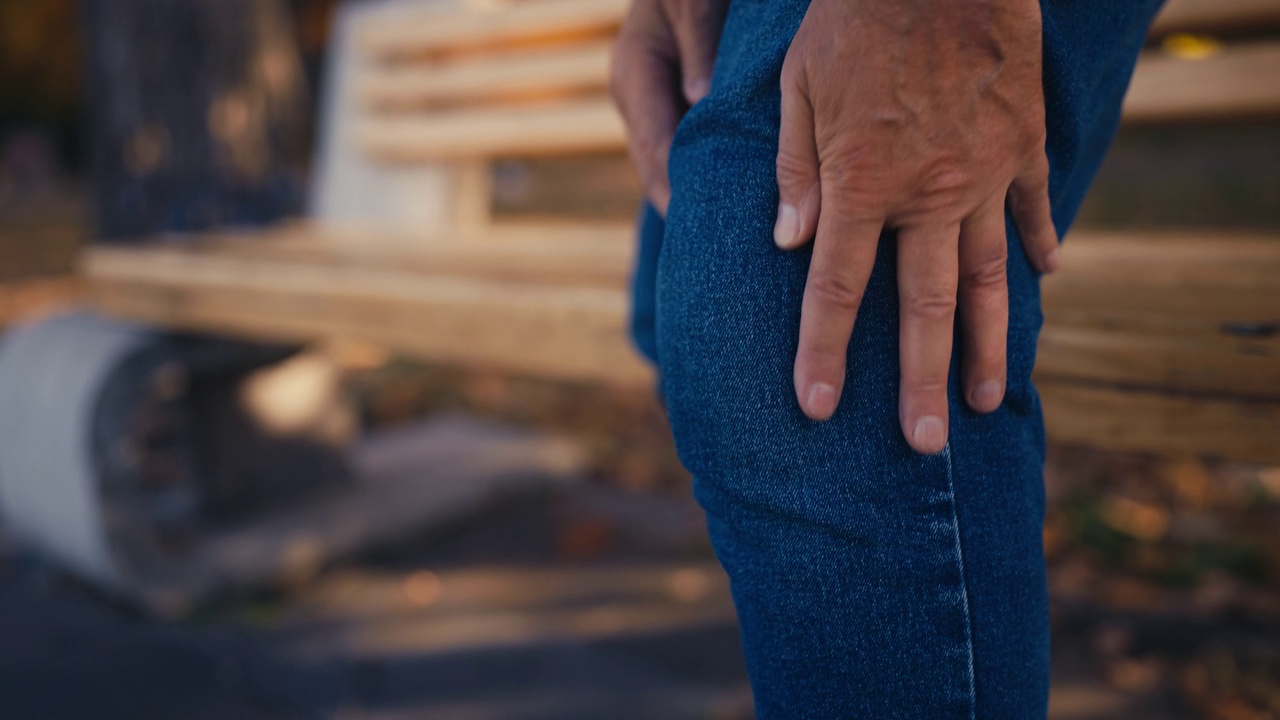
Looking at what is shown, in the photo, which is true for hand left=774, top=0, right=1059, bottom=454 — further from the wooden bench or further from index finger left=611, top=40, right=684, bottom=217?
the wooden bench

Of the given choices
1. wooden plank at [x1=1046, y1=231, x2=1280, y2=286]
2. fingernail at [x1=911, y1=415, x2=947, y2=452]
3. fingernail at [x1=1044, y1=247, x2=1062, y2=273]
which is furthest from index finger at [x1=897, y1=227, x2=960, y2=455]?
wooden plank at [x1=1046, y1=231, x2=1280, y2=286]

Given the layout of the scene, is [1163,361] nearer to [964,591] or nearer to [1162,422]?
[1162,422]

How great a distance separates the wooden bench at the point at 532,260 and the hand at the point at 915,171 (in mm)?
411

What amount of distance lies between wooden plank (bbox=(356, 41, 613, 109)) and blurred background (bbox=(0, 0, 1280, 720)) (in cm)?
1

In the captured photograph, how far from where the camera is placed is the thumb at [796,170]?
0.62 metres

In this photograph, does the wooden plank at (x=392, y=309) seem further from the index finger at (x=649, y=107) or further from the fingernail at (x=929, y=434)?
the fingernail at (x=929, y=434)

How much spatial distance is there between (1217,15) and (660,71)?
1145 millimetres

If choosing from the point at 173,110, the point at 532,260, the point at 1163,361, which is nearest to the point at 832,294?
the point at 1163,361

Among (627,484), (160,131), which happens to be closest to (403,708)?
(627,484)

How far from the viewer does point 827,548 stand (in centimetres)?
64

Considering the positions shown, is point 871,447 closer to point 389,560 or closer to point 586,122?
point 586,122

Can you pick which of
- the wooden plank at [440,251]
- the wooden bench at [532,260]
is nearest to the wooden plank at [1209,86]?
the wooden bench at [532,260]

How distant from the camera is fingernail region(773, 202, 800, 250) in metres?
0.63

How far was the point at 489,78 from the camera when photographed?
2.43 m
